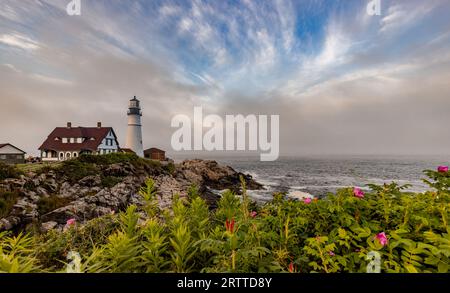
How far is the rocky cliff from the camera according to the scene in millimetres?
8836

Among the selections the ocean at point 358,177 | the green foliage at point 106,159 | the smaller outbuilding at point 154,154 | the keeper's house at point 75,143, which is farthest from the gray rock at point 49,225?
the smaller outbuilding at point 154,154

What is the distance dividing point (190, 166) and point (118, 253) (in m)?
29.7

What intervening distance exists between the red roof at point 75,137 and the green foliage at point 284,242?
74.6ft

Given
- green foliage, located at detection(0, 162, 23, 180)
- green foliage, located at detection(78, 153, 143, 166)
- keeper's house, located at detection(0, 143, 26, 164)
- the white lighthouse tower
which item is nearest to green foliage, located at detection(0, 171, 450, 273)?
green foliage, located at detection(0, 162, 23, 180)

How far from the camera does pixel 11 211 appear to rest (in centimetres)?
891

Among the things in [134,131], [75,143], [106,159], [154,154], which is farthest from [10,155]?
[154,154]

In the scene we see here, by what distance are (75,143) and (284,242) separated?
26306mm

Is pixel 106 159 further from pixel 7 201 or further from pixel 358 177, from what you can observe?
pixel 358 177

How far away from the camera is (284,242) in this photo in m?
1.66

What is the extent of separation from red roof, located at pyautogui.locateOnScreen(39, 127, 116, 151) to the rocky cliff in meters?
4.55

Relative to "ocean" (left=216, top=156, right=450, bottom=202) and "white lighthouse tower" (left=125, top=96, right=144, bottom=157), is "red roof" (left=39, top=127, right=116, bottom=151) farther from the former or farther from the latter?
"ocean" (left=216, top=156, right=450, bottom=202)

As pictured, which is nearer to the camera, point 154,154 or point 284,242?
point 284,242

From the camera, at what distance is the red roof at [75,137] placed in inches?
779
